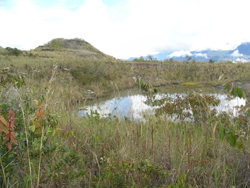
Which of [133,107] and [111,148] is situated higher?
[133,107]

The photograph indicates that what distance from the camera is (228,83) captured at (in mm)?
1273

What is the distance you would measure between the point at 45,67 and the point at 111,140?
1074 centimetres

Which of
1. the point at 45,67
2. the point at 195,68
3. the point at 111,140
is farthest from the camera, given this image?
→ the point at 195,68

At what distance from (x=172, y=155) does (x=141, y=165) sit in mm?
449

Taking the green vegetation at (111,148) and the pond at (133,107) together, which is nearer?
the green vegetation at (111,148)

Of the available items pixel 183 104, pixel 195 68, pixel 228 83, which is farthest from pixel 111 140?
pixel 195 68

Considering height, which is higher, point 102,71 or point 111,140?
point 102,71

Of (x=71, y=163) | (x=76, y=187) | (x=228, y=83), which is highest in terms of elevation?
(x=228, y=83)

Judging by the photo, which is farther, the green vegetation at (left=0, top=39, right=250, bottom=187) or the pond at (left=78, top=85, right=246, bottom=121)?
the pond at (left=78, top=85, right=246, bottom=121)

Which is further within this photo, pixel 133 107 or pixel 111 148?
pixel 133 107

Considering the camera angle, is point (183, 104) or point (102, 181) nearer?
point (102, 181)

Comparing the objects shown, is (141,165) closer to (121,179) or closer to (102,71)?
(121,179)

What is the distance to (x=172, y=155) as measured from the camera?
6.05ft

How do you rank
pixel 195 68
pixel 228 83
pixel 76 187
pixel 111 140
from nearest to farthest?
1. pixel 228 83
2. pixel 76 187
3. pixel 111 140
4. pixel 195 68
